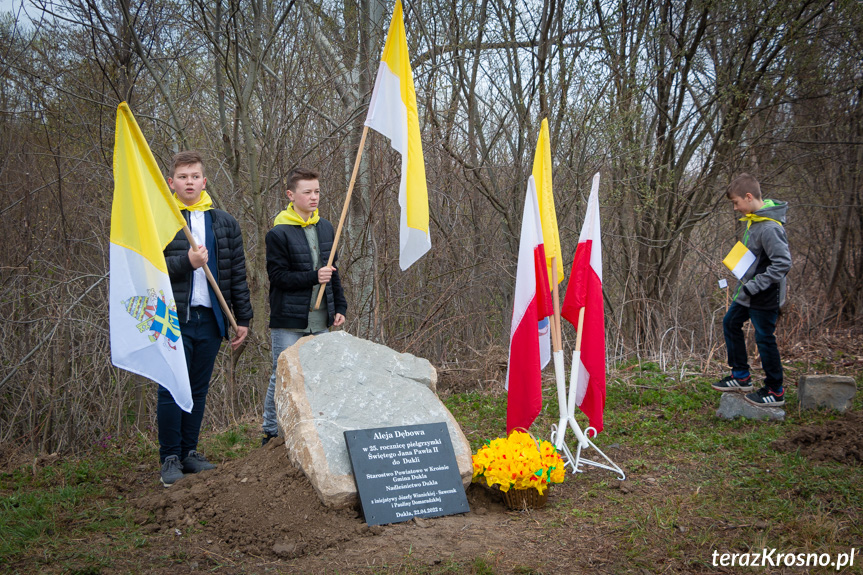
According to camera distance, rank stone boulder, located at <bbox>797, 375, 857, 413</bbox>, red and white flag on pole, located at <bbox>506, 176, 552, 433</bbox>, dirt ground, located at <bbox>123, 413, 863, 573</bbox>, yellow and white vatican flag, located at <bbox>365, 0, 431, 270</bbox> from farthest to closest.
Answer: stone boulder, located at <bbox>797, 375, 857, 413</bbox>, yellow and white vatican flag, located at <bbox>365, 0, 431, 270</bbox>, red and white flag on pole, located at <bbox>506, 176, 552, 433</bbox>, dirt ground, located at <bbox>123, 413, 863, 573</bbox>

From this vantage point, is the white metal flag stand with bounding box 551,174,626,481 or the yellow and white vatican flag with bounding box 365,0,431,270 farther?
the yellow and white vatican flag with bounding box 365,0,431,270

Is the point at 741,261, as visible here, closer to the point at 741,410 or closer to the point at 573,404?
the point at 741,410

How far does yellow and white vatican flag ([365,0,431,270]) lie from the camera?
4.72 meters

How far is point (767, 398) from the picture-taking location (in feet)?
19.0

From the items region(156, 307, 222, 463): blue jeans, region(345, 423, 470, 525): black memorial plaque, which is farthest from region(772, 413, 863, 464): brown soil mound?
region(156, 307, 222, 463): blue jeans

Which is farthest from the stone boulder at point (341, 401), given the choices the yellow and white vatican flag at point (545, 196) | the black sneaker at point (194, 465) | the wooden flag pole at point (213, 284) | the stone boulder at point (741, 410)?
the stone boulder at point (741, 410)

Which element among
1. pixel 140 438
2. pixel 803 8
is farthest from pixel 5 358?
pixel 803 8

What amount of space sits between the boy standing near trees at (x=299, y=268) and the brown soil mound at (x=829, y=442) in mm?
3518

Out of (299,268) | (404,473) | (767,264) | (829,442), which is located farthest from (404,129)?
(829,442)

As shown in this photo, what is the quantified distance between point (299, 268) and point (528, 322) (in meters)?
1.68

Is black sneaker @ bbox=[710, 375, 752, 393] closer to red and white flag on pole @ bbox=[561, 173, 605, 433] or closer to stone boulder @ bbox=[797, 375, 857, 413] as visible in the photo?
stone boulder @ bbox=[797, 375, 857, 413]

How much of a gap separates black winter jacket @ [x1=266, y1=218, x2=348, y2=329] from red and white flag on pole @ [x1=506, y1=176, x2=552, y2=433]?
1435 mm

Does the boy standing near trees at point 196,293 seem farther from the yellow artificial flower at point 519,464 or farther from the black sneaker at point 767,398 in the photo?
the black sneaker at point 767,398

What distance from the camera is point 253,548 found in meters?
3.47
